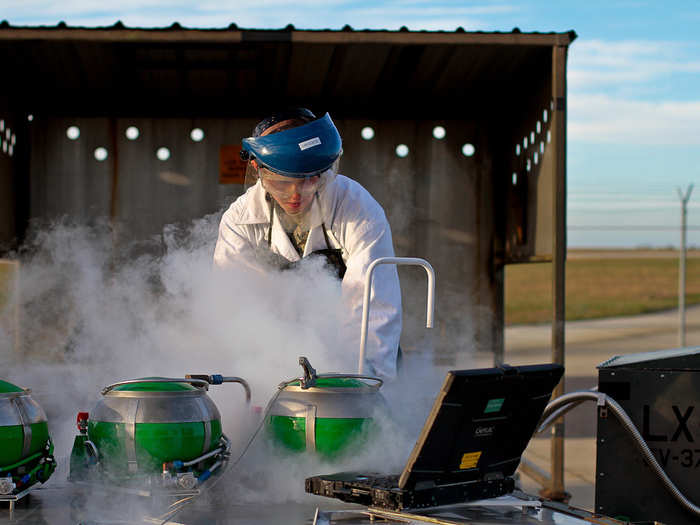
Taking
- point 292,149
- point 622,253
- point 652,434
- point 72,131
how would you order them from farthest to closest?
point 622,253, point 72,131, point 652,434, point 292,149

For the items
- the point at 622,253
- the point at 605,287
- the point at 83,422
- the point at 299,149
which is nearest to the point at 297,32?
the point at 299,149

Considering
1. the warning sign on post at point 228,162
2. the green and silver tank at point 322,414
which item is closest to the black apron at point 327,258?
the green and silver tank at point 322,414

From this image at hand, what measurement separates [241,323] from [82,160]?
3.33 metres

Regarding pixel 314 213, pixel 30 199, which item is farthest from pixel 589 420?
pixel 314 213

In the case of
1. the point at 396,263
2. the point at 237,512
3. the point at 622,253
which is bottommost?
the point at 237,512

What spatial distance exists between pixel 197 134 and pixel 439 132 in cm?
152

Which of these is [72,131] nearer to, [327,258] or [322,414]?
[327,258]

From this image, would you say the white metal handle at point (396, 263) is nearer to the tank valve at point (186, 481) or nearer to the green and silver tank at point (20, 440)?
the tank valve at point (186, 481)

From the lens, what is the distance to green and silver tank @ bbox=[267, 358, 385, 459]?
1737 millimetres

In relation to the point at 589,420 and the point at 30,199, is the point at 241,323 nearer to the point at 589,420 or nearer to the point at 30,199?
the point at 30,199

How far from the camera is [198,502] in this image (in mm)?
1727

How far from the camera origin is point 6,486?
1659 millimetres

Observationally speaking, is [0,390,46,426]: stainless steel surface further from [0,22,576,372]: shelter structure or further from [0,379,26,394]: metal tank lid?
[0,22,576,372]: shelter structure

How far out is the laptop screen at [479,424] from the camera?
1.52 meters
